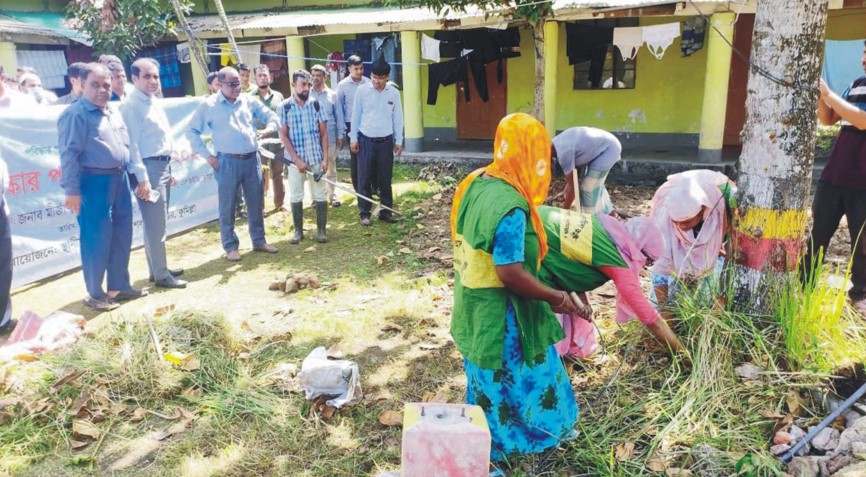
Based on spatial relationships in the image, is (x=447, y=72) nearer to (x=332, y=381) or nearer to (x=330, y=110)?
(x=330, y=110)

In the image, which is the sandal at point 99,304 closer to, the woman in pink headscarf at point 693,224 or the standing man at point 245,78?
the standing man at point 245,78

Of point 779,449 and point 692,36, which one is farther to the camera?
point 692,36

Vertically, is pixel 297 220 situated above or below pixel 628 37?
below

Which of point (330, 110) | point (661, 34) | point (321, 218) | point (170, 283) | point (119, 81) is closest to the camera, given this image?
point (119, 81)

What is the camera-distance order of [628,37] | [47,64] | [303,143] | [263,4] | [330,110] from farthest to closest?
[263,4] → [47,64] → [628,37] → [330,110] → [303,143]

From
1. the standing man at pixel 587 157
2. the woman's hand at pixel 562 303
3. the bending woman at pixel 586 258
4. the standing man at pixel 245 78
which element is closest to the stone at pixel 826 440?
the bending woman at pixel 586 258

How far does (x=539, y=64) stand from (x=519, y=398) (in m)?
6.68

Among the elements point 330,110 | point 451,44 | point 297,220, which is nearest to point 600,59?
point 451,44

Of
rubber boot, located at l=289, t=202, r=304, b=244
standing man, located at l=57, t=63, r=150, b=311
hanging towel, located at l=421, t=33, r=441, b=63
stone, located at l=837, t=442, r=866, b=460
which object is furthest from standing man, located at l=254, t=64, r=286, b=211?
stone, located at l=837, t=442, r=866, b=460

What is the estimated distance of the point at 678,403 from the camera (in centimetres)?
282

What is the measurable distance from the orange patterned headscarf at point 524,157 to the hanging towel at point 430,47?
9.13 m

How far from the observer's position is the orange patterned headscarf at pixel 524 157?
2.31m

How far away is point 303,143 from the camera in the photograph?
658 cm

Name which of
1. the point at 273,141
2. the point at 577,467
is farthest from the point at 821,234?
the point at 273,141
